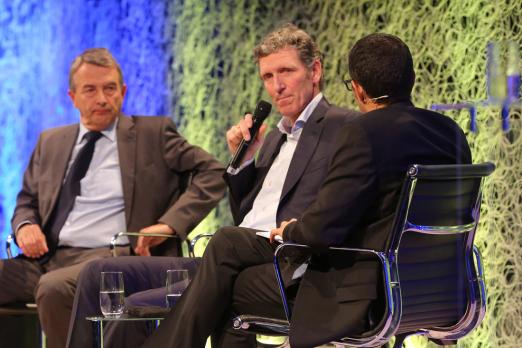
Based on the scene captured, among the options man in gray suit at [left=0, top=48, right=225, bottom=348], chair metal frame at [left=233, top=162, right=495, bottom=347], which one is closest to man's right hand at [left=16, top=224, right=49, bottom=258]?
man in gray suit at [left=0, top=48, right=225, bottom=348]

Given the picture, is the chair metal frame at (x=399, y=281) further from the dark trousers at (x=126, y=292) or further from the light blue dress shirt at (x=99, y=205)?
the light blue dress shirt at (x=99, y=205)

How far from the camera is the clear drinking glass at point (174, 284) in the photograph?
10.6 feet

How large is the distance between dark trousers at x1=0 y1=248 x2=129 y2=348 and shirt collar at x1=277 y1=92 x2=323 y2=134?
3.45 feet

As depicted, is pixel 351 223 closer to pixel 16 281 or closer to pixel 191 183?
pixel 191 183

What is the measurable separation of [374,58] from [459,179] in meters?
0.47

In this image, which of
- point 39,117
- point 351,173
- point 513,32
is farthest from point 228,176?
point 39,117

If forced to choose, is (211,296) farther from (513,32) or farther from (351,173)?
(513,32)

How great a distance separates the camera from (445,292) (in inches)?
109

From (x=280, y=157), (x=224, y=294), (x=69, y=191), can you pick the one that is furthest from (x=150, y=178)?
(x=224, y=294)

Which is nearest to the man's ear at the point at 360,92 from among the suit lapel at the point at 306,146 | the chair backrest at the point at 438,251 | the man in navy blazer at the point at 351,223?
the man in navy blazer at the point at 351,223

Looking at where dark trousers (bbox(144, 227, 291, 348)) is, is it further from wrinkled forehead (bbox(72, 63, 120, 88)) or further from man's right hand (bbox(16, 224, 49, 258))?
wrinkled forehead (bbox(72, 63, 120, 88))

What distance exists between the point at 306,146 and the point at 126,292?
0.94m

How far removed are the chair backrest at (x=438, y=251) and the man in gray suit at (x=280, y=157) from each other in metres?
0.68

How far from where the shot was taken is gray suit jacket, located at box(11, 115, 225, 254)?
13.8 feet
